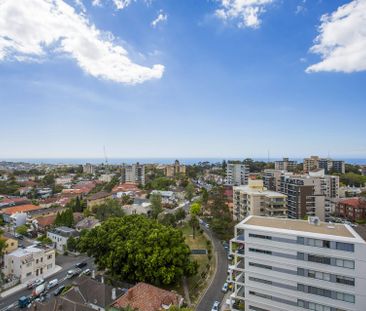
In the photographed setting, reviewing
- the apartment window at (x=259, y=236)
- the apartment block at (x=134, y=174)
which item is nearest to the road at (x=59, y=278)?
the apartment window at (x=259, y=236)

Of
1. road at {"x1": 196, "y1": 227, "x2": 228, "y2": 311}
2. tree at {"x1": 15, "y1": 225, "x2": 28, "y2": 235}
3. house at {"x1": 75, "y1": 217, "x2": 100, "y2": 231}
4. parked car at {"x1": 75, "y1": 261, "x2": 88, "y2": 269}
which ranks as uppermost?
house at {"x1": 75, "y1": 217, "x2": 100, "y2": 231}

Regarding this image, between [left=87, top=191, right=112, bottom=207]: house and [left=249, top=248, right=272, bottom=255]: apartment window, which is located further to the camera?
[left=87, top=191, right=112, bottom=207]: house

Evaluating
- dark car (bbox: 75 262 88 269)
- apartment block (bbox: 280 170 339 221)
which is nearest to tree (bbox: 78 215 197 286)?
dark car (bbox: 75 262 88 269)

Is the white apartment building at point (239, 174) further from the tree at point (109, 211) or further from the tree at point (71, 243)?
the tree at point (71, 243)

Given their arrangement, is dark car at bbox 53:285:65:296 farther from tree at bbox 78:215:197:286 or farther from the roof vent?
the roof vent

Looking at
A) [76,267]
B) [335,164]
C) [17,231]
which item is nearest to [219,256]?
[76,267]

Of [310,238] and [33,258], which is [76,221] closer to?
[33,258]
